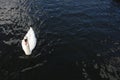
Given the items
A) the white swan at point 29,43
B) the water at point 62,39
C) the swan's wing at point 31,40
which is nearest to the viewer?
the water at point 62,39

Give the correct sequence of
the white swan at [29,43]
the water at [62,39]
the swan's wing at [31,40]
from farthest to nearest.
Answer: the swan's wing at [31,40] → the white swan at [29,43] → the water at [62,39]

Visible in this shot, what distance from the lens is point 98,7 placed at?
23234 mm

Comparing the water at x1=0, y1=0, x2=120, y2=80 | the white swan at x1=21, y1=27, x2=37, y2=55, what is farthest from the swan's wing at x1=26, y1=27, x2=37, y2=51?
the water at x1=0, y1=0, x2=120, y2=80

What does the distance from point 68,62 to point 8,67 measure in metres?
4.55

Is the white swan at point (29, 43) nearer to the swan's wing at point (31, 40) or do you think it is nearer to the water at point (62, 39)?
the swan's wing at point (31, 40)

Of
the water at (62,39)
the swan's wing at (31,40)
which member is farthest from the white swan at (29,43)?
Answer: the water at (62,39)

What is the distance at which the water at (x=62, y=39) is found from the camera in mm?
14664

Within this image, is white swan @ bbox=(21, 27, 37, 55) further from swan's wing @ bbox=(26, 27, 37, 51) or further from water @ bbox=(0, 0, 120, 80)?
water @ bbox=(0, 0, 120, 80)

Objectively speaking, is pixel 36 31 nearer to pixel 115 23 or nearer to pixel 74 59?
pixel 74 59

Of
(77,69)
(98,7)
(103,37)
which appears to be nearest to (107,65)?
(77,69)

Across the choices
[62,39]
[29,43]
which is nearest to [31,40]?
[29,43]

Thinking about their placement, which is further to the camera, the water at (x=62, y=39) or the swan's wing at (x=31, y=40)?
the swan's wing at (x=31, y=40)

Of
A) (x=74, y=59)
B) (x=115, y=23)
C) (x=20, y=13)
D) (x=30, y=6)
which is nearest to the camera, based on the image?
(x=74, y=59)

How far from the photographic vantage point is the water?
14664 millimetres
